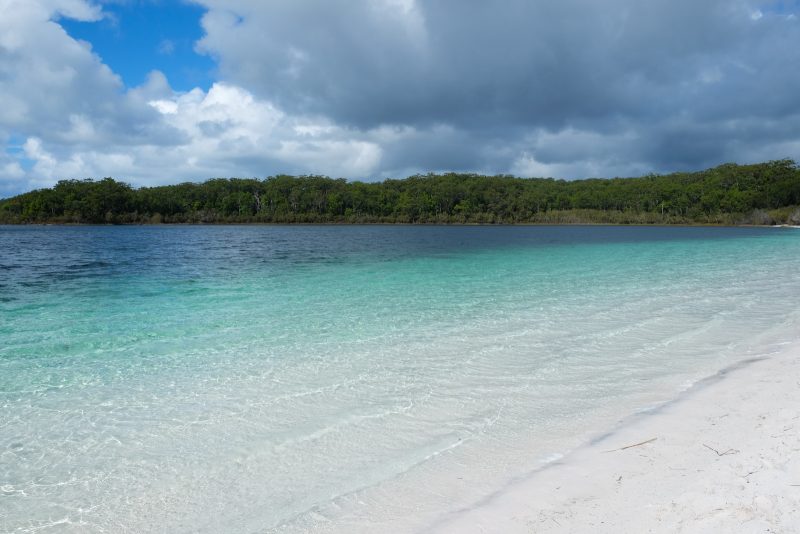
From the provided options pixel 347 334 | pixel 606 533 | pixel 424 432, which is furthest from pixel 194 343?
pixel 606 533

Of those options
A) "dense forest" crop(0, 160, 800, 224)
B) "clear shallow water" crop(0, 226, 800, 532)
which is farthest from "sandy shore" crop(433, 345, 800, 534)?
"dense forest" crop(0, 160, 800, 224)

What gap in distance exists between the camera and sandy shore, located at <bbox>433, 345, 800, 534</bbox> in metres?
3.29

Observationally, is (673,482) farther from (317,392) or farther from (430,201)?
(430,201)

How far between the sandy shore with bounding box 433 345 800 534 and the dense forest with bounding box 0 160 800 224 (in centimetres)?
15621

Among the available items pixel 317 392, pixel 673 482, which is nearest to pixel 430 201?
pixel 317 392

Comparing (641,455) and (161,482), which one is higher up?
(641,455)

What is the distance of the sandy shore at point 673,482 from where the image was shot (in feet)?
10.8

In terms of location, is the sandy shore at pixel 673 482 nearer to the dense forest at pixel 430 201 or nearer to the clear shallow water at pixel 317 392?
the clear shallow water at pixel 317 392

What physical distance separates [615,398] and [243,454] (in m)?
4.59

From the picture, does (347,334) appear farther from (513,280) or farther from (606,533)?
(513,280)

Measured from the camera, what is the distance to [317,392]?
671cm

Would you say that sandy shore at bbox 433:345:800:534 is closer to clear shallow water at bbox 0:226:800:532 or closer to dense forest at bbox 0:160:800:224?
clear shallow water at bbox 0:226:800:532

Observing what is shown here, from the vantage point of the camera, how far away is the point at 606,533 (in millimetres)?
3211

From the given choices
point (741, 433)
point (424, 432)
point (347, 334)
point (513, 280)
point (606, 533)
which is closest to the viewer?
point (606, 533)
